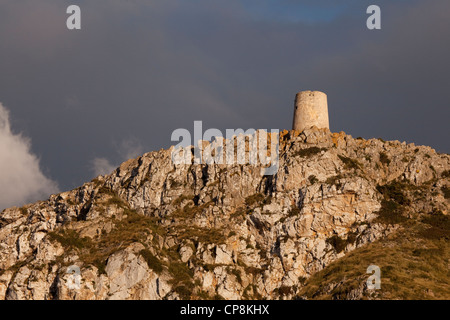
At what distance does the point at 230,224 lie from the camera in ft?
Answer: 306

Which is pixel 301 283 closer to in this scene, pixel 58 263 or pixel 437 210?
pixel 437 210

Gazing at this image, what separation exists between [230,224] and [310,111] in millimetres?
28521

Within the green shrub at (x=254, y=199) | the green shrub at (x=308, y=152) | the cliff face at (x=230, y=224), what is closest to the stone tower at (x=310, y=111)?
the cliff face at (x=230, y=224)

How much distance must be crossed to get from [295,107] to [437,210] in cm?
3214

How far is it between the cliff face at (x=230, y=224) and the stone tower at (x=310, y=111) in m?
3.24

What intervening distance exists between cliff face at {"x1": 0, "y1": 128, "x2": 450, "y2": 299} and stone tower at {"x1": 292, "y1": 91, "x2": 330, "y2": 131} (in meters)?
3.24

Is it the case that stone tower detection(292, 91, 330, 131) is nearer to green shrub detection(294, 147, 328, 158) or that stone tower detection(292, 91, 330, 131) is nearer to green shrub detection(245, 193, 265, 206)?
green shrub detection(294, 147, 328, 158)

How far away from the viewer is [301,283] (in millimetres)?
85000

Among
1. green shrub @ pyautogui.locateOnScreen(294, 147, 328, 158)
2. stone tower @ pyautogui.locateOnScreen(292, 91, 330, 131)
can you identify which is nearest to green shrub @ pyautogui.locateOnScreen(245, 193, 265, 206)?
green shrub @ pyautogui.locateOnScreen(294, 147, 328, 158)

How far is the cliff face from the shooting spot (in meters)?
83.2

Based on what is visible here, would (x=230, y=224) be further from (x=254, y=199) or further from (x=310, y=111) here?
(x=310, y=111)

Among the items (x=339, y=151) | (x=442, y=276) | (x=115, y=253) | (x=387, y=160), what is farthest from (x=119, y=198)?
(x=442, y=276)

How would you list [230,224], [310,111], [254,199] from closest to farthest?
[230,224] < [254,199] < [310,111]

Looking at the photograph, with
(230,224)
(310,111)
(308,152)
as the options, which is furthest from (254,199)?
(310,111)
